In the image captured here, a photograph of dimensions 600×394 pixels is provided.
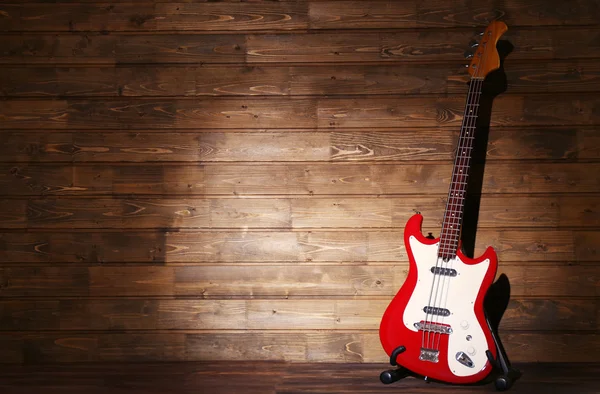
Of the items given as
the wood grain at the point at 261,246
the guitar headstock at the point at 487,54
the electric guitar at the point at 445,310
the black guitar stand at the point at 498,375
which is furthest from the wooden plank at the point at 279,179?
the black guitar stand at the point at 498,375

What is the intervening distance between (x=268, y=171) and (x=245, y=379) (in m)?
0.81

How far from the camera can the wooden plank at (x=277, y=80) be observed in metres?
2.30

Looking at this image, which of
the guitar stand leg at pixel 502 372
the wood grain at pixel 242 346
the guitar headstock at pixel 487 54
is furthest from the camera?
the wood grain at pixel 242 346

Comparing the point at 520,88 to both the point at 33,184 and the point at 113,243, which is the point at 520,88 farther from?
the point at 33,184

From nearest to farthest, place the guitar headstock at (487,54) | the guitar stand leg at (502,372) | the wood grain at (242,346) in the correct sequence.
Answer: the guitar stand leg at (502,372)
the guitar headstock at (487,54)
the wood grain at (242,346)

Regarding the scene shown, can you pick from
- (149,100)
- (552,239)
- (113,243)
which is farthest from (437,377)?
(149,100)

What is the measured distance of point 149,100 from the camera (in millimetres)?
2338

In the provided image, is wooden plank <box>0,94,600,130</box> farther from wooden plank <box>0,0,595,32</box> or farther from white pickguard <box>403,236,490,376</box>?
white pickguard <box>403,236,490,376</box>

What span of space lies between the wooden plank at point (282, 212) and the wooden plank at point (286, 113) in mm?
305

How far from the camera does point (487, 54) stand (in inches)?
82.8

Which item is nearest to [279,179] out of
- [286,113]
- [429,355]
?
[286,113]

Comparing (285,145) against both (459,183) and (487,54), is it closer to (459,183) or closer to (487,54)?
(459,183)

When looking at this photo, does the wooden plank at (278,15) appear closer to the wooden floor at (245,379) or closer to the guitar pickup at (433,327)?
the guitar pickup at (433,327)

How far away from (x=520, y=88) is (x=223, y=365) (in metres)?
1.62
